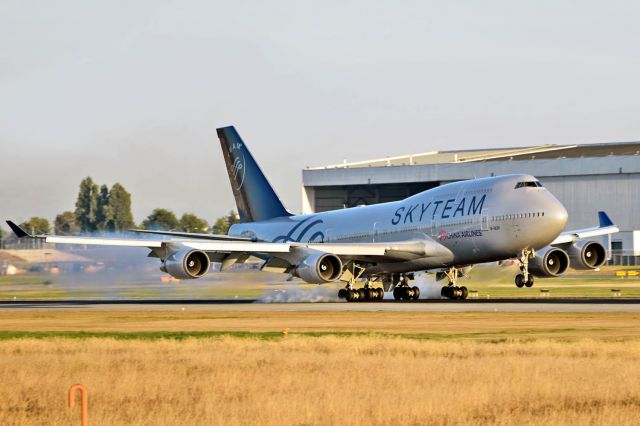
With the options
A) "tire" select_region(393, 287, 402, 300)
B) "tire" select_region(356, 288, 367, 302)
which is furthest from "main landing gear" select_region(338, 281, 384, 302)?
"tire" select_region(393, 287, 402, 300)

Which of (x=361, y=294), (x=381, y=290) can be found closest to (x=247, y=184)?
(x=361, y=294)

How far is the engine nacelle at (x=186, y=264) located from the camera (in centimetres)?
5866

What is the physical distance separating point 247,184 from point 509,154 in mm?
68517

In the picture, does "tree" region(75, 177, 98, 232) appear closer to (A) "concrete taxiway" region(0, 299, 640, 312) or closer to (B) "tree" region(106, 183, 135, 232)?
(B) "tree" region(106, 183, 135, 232)

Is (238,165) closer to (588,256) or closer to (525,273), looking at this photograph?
(588,256)

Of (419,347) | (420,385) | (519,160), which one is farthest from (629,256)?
(420,385)

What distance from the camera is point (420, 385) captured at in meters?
24.3

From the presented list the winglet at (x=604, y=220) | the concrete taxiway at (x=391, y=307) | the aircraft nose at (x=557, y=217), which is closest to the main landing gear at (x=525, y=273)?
the concrete taxiway at (x=391, y=307)

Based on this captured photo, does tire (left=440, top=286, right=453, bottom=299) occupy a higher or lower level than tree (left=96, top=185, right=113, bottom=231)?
lower

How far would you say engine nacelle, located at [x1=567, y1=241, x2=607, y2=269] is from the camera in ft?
210

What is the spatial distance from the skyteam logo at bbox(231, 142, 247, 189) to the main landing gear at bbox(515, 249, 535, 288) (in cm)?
2362

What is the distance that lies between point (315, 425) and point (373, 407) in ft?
6.41

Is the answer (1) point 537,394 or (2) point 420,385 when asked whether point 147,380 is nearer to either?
(2) point 420,385

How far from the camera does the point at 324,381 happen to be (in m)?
24.9
